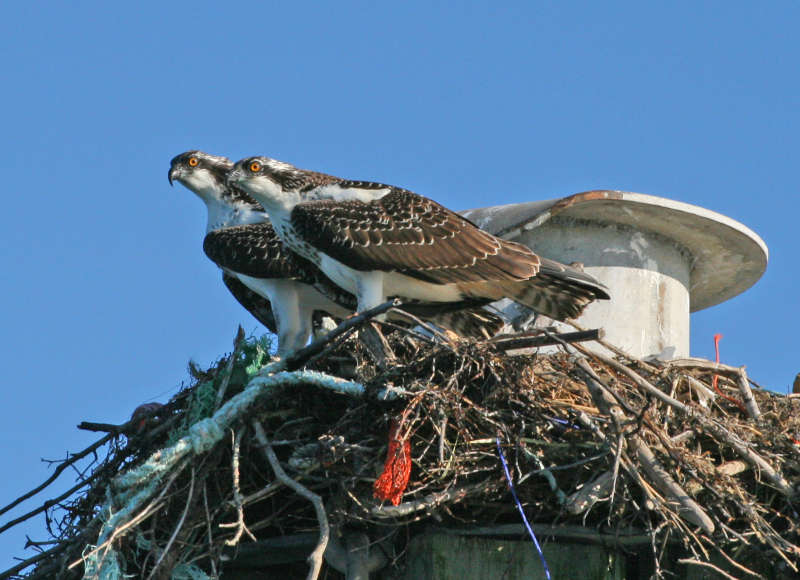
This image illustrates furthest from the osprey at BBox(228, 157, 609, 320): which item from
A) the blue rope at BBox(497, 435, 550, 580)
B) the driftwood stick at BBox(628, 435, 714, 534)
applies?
the driftwood stick at BBox(628, 435, 714, 534)

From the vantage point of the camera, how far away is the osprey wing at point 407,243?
773 centimetres

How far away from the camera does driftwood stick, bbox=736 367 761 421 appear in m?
7.03

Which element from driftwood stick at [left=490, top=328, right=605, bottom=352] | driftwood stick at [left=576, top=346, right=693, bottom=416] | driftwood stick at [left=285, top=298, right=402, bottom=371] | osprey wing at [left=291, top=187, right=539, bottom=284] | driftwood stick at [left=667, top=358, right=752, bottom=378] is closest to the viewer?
driftwood stick at [left=490, top=328, right=605, bottom=352]

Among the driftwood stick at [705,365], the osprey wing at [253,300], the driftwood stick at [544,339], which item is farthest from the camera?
the osprey wing at [253,300]

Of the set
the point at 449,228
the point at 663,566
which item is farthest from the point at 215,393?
the point at 663,566

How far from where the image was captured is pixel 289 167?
27.1ft

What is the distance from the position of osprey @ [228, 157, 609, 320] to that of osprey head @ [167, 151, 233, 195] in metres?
1.03

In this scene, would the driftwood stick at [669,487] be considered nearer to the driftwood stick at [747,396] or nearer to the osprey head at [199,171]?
the driftwood stick at [747,396]

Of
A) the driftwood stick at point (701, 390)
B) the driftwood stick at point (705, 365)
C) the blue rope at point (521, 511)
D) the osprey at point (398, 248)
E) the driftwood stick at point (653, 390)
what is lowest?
the blue rope at point (521, 511)

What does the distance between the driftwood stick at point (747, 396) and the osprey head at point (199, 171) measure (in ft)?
11.8

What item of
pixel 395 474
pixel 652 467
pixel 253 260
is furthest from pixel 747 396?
pixel 253 260

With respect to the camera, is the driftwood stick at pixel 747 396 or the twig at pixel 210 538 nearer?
the twig at pixel 210 538

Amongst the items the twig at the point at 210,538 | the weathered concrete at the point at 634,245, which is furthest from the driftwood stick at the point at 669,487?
the weathered concrete at the point at 634,245

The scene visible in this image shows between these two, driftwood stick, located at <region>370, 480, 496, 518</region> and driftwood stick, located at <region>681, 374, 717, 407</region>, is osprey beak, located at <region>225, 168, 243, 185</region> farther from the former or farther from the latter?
driftwood stick, located at <region>681, 374, 717, 407</region>
